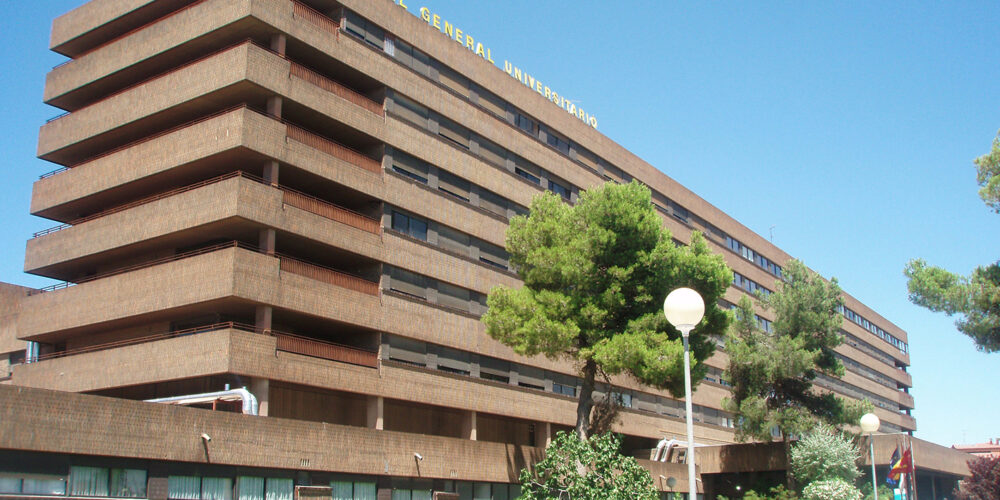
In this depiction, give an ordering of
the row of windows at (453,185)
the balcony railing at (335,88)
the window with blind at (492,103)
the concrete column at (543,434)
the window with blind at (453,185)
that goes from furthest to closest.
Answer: the window with blind at (492,103) → the concrete column at (543,434) → the window with blind at (453,185) → the row of windows at (453,185) → the balcony railing at (335,88)

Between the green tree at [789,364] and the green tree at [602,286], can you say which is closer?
the green tree at [602,286]

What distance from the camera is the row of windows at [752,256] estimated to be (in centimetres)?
7094

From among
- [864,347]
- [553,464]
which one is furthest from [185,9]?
[864,347]

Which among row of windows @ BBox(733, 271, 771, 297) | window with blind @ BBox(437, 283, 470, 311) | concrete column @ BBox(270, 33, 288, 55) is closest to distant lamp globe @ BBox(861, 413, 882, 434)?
window with blind @ BBox(437, 283, 470, 311)

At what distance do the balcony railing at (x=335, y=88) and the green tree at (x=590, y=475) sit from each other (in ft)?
57.9

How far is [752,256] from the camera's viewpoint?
74438mm

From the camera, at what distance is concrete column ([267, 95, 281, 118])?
34.7 m

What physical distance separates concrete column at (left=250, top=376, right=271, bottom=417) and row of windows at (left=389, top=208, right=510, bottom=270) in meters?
9.79

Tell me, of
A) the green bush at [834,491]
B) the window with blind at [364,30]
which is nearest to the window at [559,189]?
the window with blind at [364,30]

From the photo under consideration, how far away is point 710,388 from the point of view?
62.2 m

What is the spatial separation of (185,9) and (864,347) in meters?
76.6

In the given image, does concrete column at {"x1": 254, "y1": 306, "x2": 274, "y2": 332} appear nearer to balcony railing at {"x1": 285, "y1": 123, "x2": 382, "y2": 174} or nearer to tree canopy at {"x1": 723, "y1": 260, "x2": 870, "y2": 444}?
balcony railing at {"x1": 285, "y1": 123, "x2": 382, "y2": 174}

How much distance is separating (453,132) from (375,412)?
47.5 feet

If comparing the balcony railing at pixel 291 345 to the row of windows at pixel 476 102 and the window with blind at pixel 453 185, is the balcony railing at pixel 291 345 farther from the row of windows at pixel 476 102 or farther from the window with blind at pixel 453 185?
the row of windows at pixel 476 102
